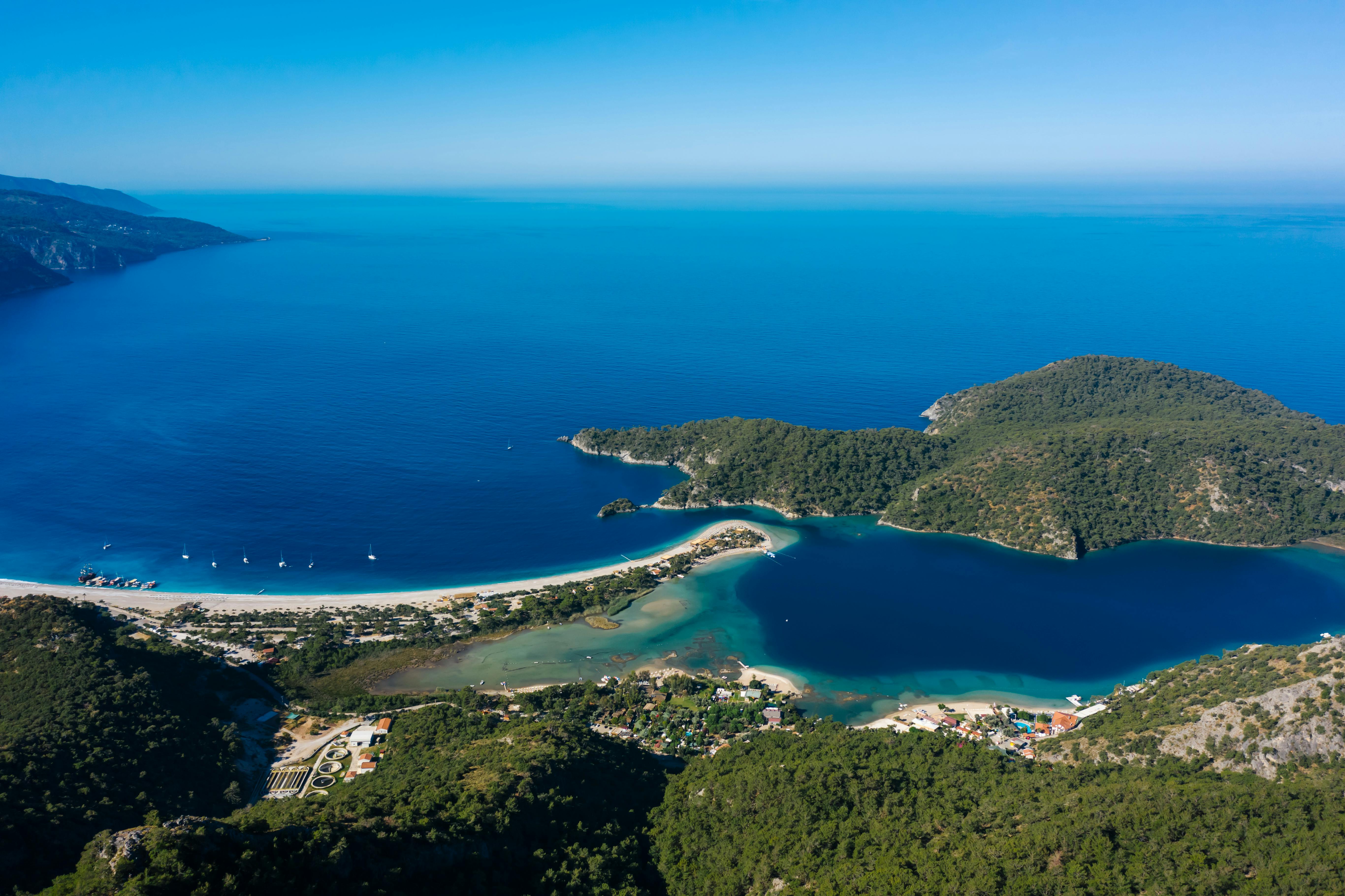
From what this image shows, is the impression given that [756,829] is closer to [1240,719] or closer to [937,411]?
[1240,719]

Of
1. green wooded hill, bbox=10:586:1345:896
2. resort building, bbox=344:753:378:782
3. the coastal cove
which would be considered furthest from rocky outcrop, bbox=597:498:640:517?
resort building, bbox=344:753:378:782

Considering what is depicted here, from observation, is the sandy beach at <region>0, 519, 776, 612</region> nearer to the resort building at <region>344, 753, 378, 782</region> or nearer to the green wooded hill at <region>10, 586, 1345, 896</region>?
the green wooded hill at <region>10, 586, 1345, 896</region>

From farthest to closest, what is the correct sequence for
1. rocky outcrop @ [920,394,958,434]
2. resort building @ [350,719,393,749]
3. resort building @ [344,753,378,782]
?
rocky outcrop @ [920,394,958,434]
resort building @ [350,719,393,749]
resort building @ [344,753,378,782]

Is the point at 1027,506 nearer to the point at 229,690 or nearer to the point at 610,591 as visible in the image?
the point at 610,591

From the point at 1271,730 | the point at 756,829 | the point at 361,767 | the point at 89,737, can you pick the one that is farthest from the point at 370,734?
the point at 1271,730

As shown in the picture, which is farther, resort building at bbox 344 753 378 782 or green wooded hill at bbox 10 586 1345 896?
resort building at bbox 344 753 378 782

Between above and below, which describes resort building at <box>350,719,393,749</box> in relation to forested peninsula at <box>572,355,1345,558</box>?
below

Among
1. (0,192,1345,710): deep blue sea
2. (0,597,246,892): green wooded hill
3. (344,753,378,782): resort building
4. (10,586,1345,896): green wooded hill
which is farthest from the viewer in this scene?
(0,192,1345,710): deep blue sea

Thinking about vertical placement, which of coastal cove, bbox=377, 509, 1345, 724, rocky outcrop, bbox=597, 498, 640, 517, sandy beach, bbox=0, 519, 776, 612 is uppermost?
rocky outcrop, bbox=597, 498, 640, 517
